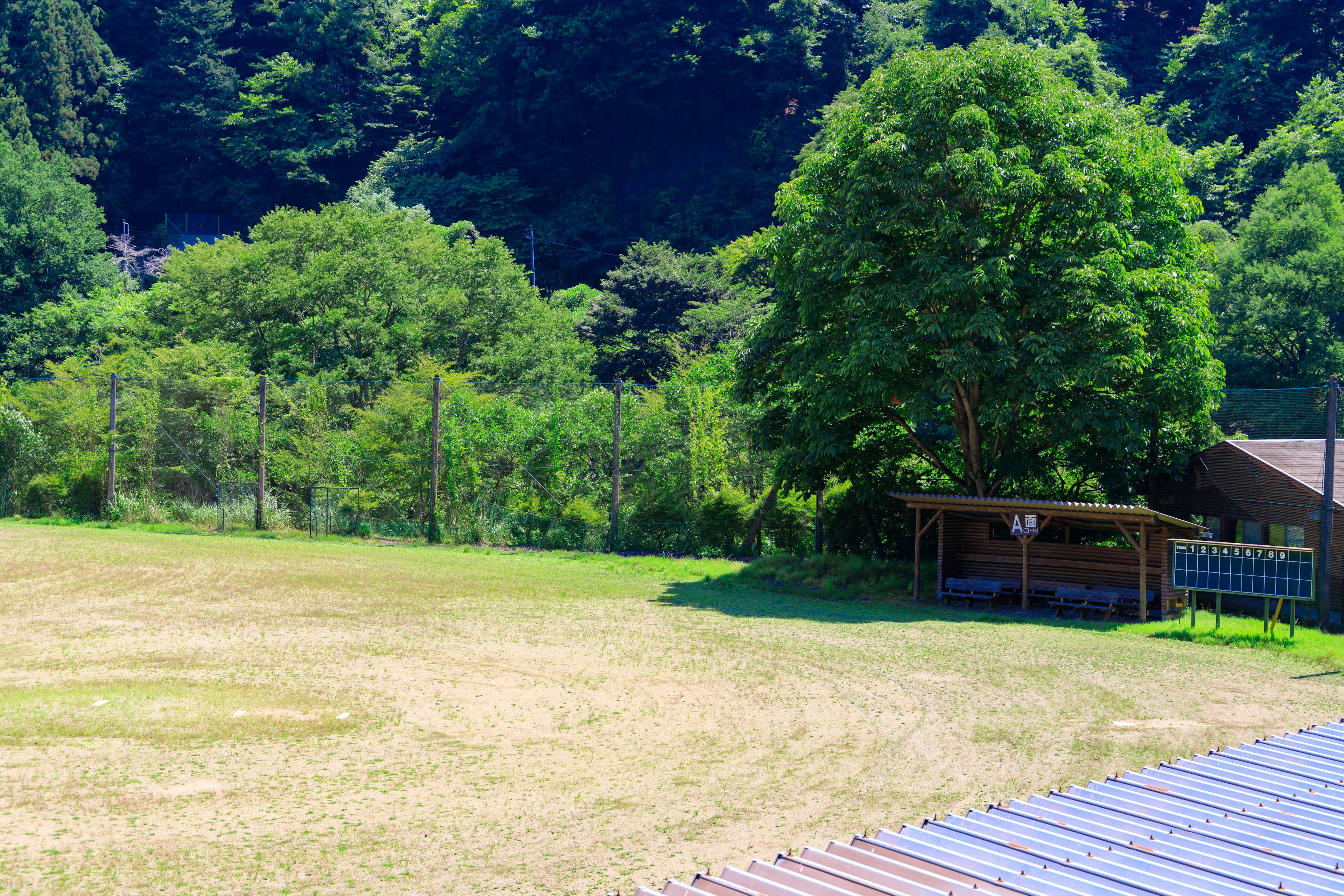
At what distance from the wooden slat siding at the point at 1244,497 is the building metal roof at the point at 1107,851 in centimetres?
1343

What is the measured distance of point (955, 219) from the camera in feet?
65.3

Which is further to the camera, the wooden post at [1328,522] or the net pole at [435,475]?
the net pole at [435,475]

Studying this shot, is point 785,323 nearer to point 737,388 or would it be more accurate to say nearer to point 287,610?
point 737,388

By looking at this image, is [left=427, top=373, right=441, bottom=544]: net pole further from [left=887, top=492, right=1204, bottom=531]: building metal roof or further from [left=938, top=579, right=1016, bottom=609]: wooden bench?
[left=938, top=579, right=1016, bottom=609]: wooden bench

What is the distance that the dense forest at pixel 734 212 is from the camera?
20.1 m

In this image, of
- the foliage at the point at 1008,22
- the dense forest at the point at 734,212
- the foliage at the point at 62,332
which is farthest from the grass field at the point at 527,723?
the foliage at the point at 1008,22

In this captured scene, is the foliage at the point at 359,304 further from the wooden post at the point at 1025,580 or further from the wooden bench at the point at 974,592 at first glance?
the wooden post at the point at 1025,580

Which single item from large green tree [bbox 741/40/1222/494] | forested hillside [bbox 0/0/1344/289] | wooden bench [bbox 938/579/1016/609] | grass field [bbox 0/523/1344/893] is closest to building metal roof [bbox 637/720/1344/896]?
grass field [bbox 0/523/1344/893]

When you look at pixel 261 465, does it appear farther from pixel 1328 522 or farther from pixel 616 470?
pixel 1328 522

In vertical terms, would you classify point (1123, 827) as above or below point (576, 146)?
below

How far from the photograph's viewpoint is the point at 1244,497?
1994 cm

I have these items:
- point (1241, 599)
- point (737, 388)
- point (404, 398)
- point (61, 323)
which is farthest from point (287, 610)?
point (61, 323)

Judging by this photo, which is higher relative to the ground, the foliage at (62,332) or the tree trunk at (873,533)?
the foliage at (62,332)

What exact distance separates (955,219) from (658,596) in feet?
29.6
